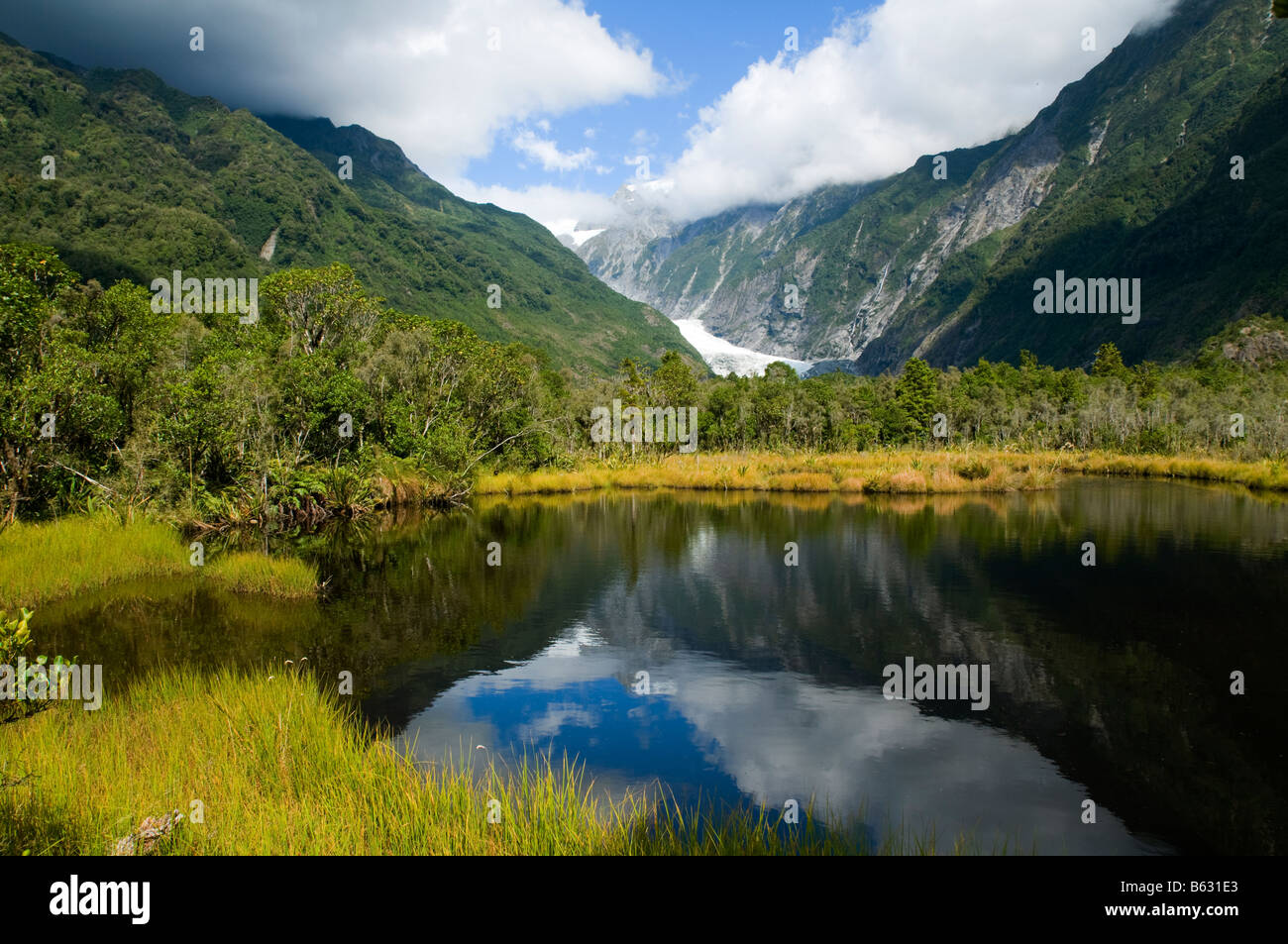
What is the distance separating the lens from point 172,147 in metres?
188

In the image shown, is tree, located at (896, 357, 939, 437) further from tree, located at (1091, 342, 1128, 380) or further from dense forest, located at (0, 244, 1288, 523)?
tree, located at (1091, 342, 1128, 380)

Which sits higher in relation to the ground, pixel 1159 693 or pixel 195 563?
pixel 195 563

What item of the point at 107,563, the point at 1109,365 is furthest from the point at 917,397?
the point at 107,563

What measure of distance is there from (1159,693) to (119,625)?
73.7 feet

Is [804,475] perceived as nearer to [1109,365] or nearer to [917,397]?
[917,397]

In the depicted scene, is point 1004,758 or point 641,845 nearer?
point 641,845

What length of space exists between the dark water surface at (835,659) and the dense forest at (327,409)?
5133mm

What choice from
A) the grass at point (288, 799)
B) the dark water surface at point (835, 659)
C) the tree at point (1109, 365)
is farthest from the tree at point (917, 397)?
the grass at point (288, 799)

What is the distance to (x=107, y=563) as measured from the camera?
1980 cm

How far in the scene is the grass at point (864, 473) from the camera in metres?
50.6

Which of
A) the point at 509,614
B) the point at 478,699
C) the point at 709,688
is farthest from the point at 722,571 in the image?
the point at 478,699

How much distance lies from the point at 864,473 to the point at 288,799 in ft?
164
